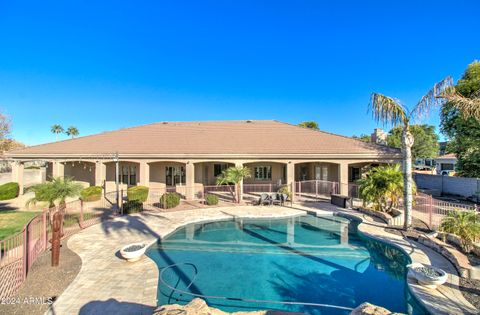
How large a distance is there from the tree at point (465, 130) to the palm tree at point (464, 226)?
10.7 metres

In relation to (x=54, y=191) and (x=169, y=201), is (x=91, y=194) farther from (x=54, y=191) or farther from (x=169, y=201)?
(x=54, y=191)

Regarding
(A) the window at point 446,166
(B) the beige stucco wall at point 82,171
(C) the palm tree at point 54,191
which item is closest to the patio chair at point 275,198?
(C) the palm tree at point 54,191

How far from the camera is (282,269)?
28.4 feet

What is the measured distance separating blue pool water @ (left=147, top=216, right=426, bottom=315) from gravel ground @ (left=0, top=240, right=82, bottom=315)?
268cm

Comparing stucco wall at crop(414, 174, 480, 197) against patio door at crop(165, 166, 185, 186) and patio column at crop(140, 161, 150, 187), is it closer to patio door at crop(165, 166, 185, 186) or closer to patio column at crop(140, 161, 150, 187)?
patio door at crop(165, 166, 185, 186)

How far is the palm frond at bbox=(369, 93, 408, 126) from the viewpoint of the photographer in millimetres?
11695

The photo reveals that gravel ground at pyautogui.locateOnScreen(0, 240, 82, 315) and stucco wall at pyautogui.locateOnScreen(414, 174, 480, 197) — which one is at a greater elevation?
stucco wall at pyautogui.locateOnScreen(414, 174, 480, 197)

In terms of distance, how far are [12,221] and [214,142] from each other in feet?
48.9

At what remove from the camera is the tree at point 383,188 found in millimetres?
14211

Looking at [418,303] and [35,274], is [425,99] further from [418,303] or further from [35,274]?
[35,274]

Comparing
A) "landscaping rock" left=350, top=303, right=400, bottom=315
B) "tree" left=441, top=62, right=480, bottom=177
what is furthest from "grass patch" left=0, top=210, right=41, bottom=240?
"tree" left=441, top=62, right=480, bottom=177

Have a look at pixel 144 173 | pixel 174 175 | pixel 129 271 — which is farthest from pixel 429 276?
pixel 174 175

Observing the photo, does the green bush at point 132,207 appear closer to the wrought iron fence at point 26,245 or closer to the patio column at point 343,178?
the wrought iron fence at point 26,245

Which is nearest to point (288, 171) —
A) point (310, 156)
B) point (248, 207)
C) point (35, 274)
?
point (310, 156)
